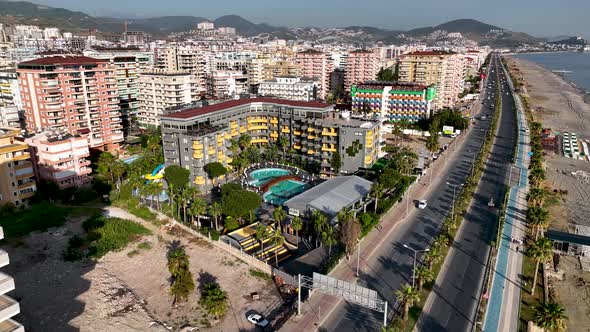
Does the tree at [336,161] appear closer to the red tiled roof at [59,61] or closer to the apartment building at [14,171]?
the apartment building at [14,171]

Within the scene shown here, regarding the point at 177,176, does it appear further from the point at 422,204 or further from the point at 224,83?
the point at 224,83

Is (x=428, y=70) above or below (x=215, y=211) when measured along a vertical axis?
above

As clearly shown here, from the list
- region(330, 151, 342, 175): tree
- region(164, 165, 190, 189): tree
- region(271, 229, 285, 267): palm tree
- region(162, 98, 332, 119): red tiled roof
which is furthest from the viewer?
region(330, 151, 342, 175): tree

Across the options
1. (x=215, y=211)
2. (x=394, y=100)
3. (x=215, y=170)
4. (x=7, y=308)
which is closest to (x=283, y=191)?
(x=215, y=170)

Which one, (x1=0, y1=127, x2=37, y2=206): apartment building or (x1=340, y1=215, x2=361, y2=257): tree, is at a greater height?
(x1=0, y1=127, x2=37, y2=206): apartment building

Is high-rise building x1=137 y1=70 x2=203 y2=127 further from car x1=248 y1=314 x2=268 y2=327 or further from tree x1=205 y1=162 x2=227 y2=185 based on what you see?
car x1=248 y1=314 x2=268 y2=327

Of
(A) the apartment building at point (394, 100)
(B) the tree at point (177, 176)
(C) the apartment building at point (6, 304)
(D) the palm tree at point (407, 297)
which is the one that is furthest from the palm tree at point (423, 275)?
(A) the apartment building at point (394, 100)

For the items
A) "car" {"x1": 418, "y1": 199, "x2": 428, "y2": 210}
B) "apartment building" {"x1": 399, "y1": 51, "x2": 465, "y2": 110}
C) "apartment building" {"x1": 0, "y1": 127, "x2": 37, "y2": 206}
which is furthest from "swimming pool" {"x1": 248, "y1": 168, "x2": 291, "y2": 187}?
"apartment building" {"x1": 399, "y1": 51, "x2": 465, "y2": 110}
